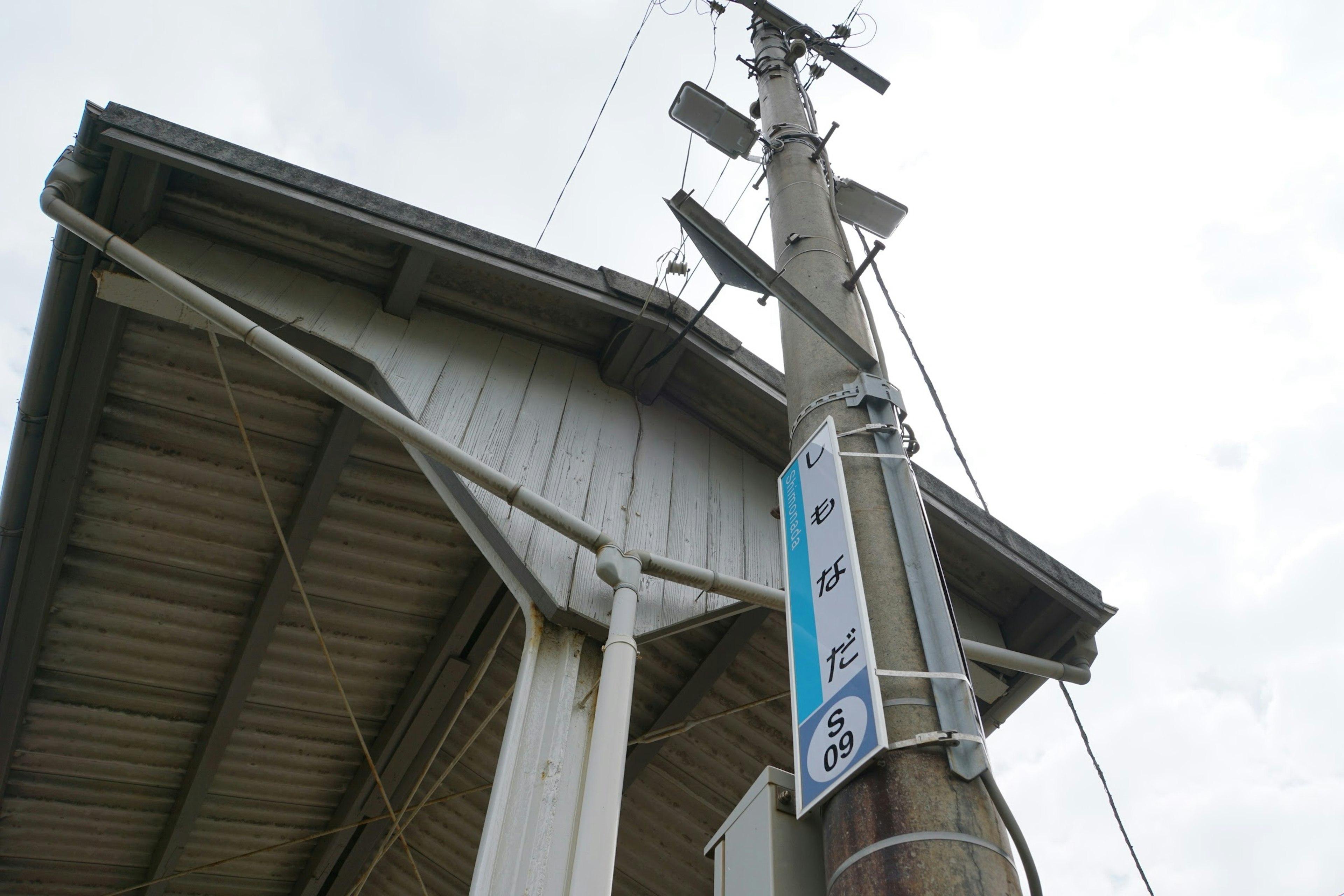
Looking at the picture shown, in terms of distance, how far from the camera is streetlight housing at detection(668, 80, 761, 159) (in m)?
5.91

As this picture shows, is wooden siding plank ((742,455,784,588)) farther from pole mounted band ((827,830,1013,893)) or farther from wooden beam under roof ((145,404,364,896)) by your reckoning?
pole mounted band ((827,830,1013,893))

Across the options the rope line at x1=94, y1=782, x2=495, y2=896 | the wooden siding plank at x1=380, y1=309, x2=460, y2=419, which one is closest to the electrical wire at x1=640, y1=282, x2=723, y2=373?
the wooden siding plank at x1=380, y1=309, x2=460, y2=419

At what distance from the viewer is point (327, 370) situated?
17.2 ft

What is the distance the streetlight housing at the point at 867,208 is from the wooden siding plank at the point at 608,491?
2115mm

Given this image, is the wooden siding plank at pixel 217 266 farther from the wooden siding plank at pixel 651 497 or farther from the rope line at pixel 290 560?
the wooden siding plank at pixel 651 497

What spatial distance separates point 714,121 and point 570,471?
254 cm

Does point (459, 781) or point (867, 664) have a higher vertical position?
point (459, 781)

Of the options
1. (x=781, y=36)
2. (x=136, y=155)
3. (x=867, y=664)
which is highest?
(x=781, y=36)

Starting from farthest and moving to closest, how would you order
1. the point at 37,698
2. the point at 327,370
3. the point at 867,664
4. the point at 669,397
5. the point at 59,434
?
→ the point at 37,698, the point at 669,397, the point at 59,434, the point at 327,370, the point at 867,664

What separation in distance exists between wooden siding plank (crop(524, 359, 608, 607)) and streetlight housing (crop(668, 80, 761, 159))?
1.88 meters

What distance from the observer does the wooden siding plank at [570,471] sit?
502 centimetres

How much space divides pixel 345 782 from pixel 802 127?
8074mm

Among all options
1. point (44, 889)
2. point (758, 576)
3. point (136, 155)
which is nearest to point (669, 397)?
point (758, 576)

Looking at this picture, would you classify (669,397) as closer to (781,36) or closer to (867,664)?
(781,36)
